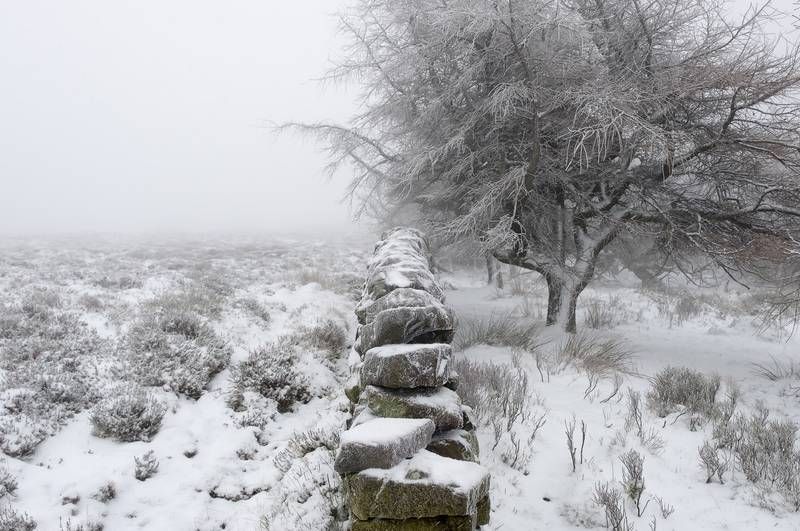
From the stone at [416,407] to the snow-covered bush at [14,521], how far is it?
232cm

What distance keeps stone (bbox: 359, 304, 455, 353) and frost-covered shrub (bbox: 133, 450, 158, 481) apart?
202 cm

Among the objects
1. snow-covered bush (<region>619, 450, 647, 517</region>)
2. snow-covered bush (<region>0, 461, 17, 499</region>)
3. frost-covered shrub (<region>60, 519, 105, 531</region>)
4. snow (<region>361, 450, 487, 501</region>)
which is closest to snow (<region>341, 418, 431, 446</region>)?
snow (<region>361, 450, 487, 501</region>)

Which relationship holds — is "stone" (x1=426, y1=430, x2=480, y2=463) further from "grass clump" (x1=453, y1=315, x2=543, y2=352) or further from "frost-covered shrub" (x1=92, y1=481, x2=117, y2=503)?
"grass clump" (x1=453, y1=315, x2=543, y2=352)

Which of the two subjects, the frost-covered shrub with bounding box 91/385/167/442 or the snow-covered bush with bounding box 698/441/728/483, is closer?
the snow-covered bush with bounding box 698/441/728/483

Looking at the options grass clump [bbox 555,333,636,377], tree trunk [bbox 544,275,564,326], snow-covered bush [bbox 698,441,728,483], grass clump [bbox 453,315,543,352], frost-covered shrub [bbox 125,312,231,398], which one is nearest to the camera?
snow-covered bush [bbox 698,441,728,483]

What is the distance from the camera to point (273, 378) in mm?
4934

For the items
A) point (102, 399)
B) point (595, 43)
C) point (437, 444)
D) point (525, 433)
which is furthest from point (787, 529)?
point (595, 43)

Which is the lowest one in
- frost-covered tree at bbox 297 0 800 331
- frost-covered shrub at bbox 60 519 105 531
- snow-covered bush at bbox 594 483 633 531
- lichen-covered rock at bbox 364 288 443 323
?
frost-covered shrub at bbox 60 519 105 531

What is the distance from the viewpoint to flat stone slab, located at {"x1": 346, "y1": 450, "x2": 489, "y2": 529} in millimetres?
2260

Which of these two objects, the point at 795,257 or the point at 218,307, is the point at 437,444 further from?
the point at 218,307

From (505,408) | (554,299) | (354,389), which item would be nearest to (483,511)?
(505,408)

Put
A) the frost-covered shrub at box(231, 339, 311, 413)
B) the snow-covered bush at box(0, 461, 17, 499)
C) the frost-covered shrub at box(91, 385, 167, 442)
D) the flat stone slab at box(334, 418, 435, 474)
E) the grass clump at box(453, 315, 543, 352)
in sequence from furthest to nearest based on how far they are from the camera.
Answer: the grass clump at box(453, 315, 543, 352) → the frost-covered shrub at box(231, 339, 311, 413) → the frost-covered shrub at box(91, 385, 167, 442) → the snow-covered bush at box(0, 461, 17, 499) → the flat stone slab at box(334, 418, 435, 474)

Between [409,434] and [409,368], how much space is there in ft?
2.06

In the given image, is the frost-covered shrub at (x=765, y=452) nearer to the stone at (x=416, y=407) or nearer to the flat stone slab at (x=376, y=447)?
the stone at (x=416, y=407)
